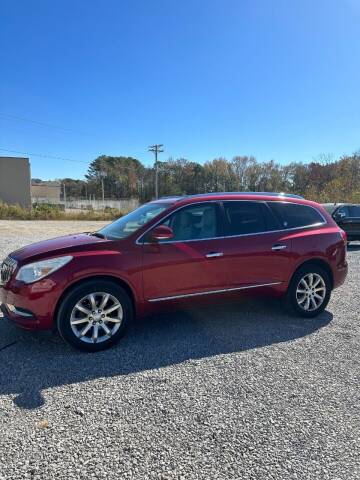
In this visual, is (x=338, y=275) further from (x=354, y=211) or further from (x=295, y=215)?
(x=354, y=211)

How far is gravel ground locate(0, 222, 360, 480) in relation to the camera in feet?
6.92

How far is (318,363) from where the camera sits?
3.44m

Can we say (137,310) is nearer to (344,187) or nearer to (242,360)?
(242,360)

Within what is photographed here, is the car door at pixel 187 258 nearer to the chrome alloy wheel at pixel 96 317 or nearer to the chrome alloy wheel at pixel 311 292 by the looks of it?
the chrome alloy wheel at pixel 96 317

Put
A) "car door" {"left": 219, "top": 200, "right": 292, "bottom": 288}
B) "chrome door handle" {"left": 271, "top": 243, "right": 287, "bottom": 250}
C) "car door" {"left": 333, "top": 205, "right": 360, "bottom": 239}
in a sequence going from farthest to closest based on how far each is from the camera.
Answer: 1. "car door" {"left": 333, "top": 205, "right": 360, "bottom": 239}
2. "chrome door handle" {"left": 271, "top": 243, "right": 287, "bottom": 250}
3. "car door" {"left": 219, "top": 200, "right": 292, "bottom": 288}

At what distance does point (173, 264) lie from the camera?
3.91 m

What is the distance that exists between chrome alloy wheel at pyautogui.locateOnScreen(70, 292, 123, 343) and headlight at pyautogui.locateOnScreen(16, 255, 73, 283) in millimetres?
436

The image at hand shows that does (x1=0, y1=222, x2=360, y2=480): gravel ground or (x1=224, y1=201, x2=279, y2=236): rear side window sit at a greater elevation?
(x1=224, y1=201, x2=279, y2=236): rear side window

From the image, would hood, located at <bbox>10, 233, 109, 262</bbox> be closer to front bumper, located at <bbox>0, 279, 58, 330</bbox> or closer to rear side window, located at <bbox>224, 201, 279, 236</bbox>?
front bumper, located at <bbox>0, 279, 58, 330</bbox>

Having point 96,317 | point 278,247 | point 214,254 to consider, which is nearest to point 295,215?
point 278,247

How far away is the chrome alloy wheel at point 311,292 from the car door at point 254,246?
0.34 meters

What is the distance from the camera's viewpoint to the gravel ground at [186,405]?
6.92ft

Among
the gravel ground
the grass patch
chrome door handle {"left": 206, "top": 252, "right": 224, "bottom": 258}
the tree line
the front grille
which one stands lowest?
the gravel ground

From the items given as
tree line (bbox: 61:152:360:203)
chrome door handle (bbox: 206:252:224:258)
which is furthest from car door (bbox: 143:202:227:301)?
tree line (bbox: 61:152:360:203)
